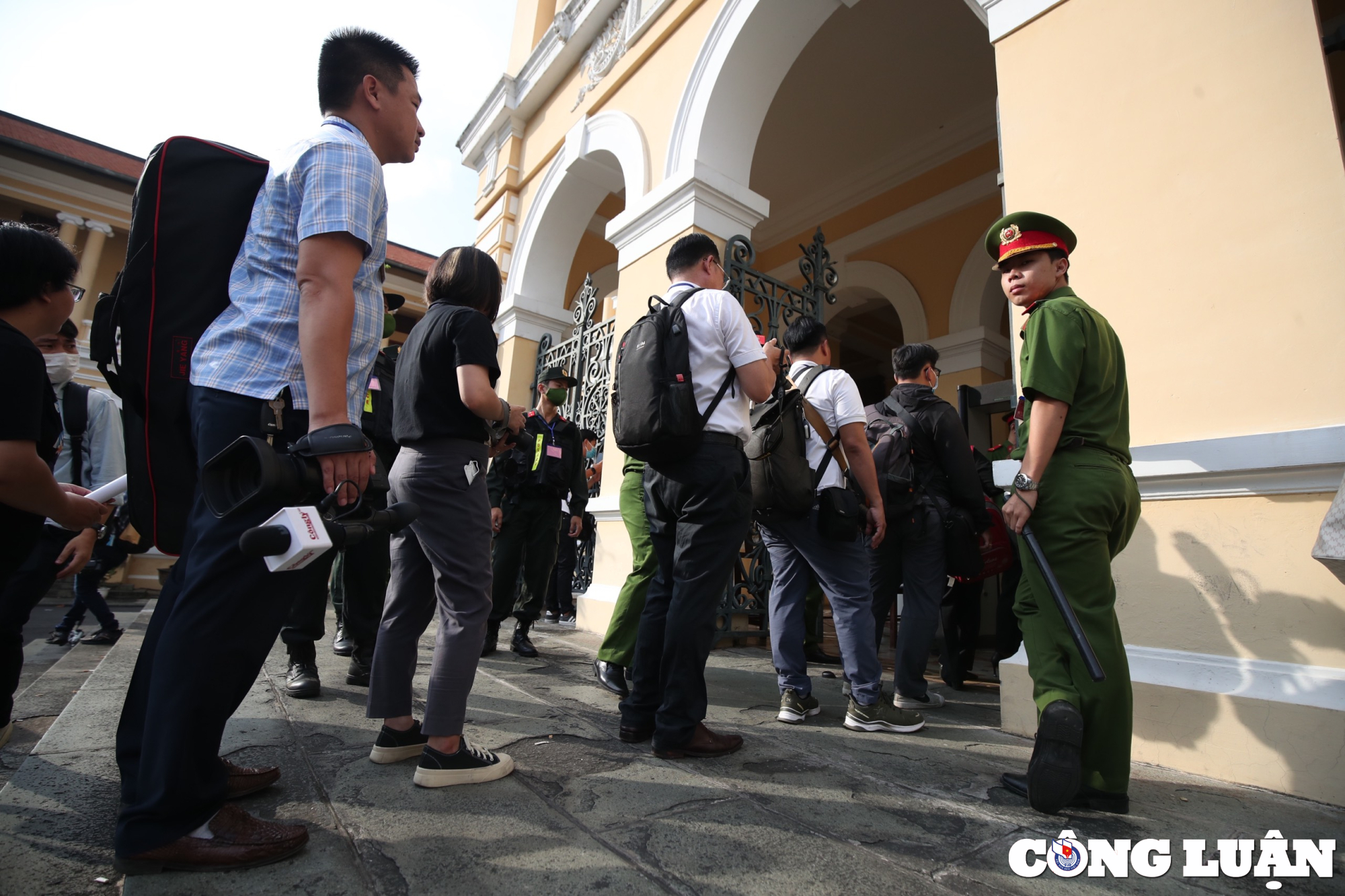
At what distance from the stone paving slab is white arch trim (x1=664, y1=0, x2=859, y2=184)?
437 cm

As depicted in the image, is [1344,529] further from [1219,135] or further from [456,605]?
[456,605]

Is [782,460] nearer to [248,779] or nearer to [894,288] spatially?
[248,779]

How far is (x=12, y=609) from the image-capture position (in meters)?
2.24

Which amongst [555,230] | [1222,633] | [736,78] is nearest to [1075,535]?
[1222,633]

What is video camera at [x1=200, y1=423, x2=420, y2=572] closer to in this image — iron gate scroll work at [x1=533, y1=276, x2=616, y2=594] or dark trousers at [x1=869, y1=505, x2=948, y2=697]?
dark trousers at [x1=869, y1=505, x2=948, y2=697]

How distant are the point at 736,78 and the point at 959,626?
433 centimetres

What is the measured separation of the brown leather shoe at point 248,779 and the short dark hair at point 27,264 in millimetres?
1356

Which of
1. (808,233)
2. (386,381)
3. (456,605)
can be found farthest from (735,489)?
(808,233)

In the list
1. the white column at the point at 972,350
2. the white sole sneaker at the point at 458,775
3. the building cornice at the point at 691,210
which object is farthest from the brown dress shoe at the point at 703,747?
the white column at the point at 972,350

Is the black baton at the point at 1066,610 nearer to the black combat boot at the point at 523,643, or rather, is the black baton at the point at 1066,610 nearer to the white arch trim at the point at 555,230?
the black combat boot at the point at 523,643

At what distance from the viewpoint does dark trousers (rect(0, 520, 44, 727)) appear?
67.6 inches

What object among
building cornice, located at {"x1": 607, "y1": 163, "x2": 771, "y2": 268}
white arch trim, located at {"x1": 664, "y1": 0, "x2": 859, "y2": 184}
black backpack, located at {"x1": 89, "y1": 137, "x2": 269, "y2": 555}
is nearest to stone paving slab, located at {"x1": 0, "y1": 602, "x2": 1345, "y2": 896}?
black backpack, located at {"x1": 89, "y1": 137, "x2": 269, "y2": 555}

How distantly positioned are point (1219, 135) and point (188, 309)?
3349 millimetres

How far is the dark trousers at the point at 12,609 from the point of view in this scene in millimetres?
1718
